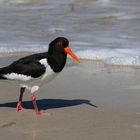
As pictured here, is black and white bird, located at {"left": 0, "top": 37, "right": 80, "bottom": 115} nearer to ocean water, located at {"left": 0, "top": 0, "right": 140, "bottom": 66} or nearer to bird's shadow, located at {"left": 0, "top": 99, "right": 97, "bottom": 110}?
bird's shadow, located at {"left": 0, "top": 99, "right": 97, "bottom": 110}

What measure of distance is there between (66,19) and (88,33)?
2.19 m

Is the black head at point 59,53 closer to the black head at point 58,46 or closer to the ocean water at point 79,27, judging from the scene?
the black head at point 58,46

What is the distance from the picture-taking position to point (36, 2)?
17.4 meters

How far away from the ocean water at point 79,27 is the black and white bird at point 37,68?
8.69ft

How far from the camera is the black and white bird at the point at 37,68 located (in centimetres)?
647

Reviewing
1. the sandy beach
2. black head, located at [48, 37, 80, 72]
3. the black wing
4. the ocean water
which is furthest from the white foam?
the black wing

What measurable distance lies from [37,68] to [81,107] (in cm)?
74

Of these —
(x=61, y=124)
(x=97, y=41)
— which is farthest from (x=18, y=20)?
(x=61, y=124)

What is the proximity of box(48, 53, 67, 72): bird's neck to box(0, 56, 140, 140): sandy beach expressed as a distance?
493 millimetres

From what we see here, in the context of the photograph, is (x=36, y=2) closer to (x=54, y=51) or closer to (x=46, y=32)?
(x=46, y=32)

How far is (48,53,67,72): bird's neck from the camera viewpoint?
6501 mm

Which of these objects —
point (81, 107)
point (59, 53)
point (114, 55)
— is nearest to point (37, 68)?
point (59, 53)

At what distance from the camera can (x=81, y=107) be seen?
22.2 ft

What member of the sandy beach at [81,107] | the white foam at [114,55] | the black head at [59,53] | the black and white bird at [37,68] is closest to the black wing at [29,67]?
the black and white bird at [37,68]
